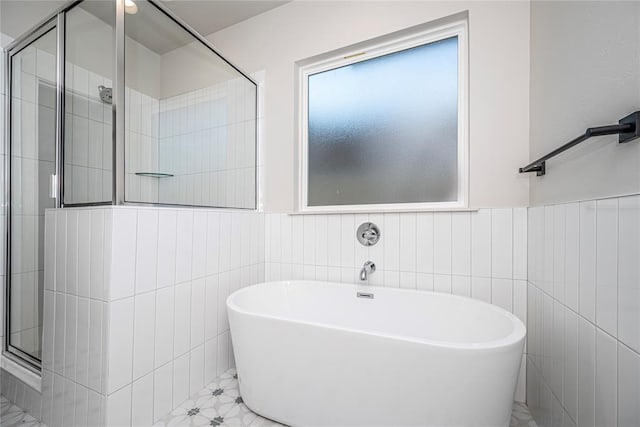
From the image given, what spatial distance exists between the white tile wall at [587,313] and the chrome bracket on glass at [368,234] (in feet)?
2.65

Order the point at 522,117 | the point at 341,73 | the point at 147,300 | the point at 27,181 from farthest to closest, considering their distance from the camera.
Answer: the point at 341,73 → the point at 27,181 → the point at 522,117 → the point at 147,300

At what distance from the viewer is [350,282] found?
1.82 m

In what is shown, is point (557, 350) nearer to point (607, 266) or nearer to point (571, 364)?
point (571, 364)

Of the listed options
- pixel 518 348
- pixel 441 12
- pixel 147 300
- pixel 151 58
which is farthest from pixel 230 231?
pixel 441 12

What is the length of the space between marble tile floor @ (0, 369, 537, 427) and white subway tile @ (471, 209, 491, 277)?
2.32ft

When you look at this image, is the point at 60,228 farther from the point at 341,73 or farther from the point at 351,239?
the point at 341,73

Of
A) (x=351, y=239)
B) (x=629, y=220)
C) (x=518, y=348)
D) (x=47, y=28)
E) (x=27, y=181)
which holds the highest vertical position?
(x=47, y=28)

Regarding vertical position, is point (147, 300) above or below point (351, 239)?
below

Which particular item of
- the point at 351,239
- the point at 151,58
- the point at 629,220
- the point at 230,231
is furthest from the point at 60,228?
the point at 629,220

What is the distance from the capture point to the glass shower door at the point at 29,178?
1440 millimetres

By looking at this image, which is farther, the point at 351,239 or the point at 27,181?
the point at 351,239

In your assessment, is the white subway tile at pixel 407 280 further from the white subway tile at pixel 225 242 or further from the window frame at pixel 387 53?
the white subway tile at pixel 225 242

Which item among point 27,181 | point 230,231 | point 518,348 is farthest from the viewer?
point 230,231

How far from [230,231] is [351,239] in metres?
0.78
